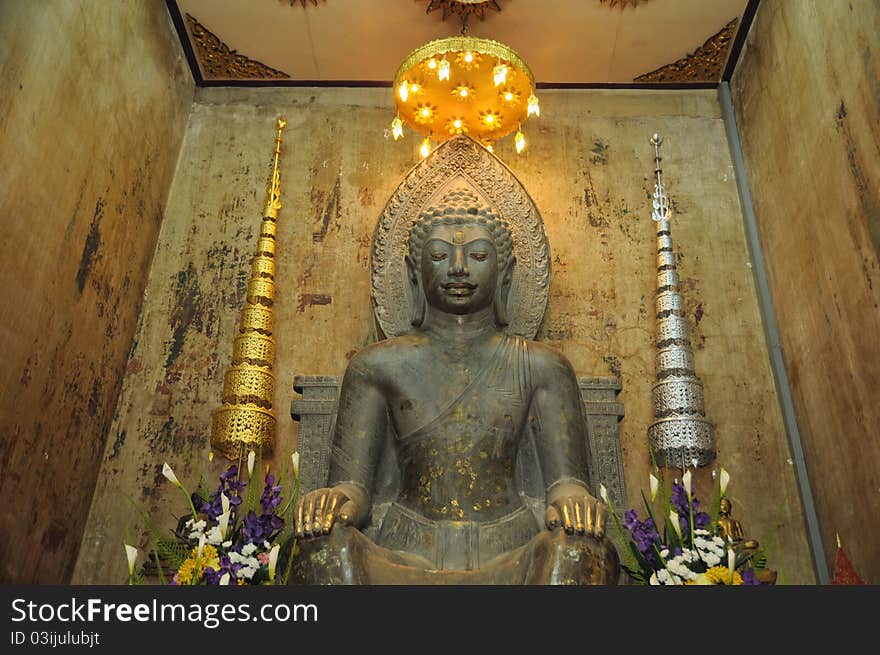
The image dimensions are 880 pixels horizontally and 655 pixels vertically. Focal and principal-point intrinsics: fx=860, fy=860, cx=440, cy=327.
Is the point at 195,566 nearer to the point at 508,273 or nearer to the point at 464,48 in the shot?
the point at 508,273

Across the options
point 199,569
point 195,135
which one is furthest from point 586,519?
point 195,135

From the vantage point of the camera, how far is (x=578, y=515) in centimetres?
313

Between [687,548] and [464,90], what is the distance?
327 centimetres

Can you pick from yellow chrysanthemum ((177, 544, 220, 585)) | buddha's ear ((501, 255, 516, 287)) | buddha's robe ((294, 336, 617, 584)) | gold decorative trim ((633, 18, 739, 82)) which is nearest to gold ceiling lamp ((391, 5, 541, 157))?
buddha's ear ((501, 255, 516, 287))

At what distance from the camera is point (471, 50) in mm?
4996

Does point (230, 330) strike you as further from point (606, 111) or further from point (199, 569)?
point (606, 111)

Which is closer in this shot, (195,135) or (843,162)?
(843,162)

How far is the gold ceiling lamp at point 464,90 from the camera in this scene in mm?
5047

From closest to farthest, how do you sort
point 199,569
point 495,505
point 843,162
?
point 199,569 → point 495,505 → point 843,162

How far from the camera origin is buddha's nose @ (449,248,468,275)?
4.20m

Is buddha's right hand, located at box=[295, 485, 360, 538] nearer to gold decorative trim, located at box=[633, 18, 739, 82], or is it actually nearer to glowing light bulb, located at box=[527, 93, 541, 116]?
glowing light bulb, located at box=[527, 93, 541, 116]

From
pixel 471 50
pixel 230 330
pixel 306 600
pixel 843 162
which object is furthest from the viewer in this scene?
pixel 230 330

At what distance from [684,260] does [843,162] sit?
1.47 meters

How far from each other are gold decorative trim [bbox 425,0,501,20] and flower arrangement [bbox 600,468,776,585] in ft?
12.0
